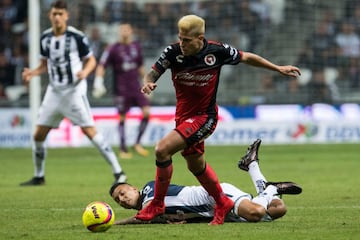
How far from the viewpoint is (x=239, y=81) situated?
26.1 meters

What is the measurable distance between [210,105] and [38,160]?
527cm

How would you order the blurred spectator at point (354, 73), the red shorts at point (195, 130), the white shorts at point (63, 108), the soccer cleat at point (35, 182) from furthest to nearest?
the blurred spectator at point (354, 73) < the soccer cleat at point (35, 182) < the white shorts at point (63, 108) < the red shorts at point (195, 130)

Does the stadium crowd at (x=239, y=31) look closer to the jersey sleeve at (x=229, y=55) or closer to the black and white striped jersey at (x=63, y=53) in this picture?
the black and white striped jersey at (x=63, y=53)

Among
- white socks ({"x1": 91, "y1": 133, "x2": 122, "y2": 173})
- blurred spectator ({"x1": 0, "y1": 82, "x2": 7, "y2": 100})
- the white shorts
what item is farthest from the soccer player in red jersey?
blurred spectator ({"x1": 0, "y1": 82, "x2": 7, "y2": 100})

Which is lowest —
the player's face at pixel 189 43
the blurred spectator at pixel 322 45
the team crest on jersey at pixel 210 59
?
the blurred spectator at pixel 322 45

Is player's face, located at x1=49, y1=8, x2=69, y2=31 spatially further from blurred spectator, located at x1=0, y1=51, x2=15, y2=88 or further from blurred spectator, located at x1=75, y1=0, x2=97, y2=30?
blurred spectator, located at x1=0, y1=51, x2=15, y2=88

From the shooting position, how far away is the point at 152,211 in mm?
9406

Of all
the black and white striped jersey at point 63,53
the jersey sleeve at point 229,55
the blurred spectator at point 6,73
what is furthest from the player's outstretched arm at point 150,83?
the blurred spectator at point 6,73

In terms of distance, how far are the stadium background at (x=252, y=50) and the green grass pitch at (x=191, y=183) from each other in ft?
2.96

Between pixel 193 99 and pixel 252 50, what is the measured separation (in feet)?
56.2

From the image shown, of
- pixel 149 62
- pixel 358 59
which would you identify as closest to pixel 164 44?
pixel 149 62

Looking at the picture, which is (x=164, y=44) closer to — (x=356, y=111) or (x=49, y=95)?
(x=356, y=111)

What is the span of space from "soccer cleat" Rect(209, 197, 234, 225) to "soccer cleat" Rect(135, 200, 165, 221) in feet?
1.71

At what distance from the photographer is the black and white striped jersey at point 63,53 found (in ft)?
46.3
